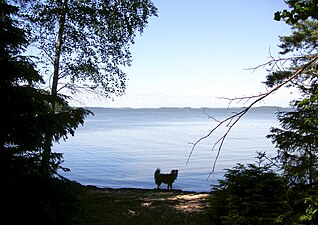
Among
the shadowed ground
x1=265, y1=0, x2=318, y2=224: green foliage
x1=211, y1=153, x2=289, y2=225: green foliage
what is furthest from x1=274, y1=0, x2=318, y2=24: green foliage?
the shadowed ground

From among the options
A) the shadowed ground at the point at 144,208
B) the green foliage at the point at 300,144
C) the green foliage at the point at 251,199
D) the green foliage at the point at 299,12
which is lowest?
the shadowed ground at the point at 144,208

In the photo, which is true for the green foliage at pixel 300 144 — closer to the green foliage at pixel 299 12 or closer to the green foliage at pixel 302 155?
the green foliage at pixel 302 155

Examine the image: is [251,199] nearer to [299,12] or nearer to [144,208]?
[144,208]

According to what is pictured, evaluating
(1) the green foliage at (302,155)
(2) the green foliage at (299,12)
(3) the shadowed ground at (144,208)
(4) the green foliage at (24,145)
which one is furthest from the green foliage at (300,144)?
(4) the green foliage at (24,145)

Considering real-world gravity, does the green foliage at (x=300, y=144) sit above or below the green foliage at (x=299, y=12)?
below

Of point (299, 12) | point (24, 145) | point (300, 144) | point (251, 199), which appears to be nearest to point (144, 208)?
point (251, 199)

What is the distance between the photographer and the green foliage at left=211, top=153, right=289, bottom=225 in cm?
462

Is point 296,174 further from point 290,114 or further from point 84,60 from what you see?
point 84,60

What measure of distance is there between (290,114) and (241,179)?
1.61 meters

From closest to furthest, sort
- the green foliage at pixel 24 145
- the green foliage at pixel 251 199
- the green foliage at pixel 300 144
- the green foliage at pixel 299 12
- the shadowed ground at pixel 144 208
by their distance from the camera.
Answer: the green foliage at pixel 299 12
the green foliage at pixel 24 145
the green foliage at pixel 251 199
the green foliage at pixel 300 144
the shadowed ground at pixel 144 208

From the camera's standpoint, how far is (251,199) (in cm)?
484

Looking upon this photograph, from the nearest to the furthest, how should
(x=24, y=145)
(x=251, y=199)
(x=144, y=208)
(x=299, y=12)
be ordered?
(x=299, y=12)
(x=24, y=145)
(x=251, y=199)
(x=144, y=208)

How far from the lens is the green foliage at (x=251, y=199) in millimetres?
4617

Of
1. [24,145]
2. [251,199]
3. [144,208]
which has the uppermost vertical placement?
[24,145]
